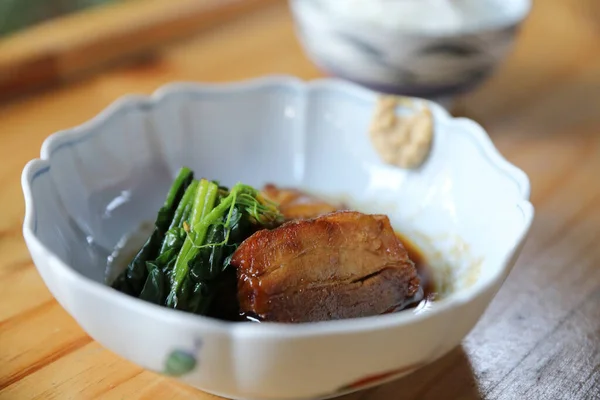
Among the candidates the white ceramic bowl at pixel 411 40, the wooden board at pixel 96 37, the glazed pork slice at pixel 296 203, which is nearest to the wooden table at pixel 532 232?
the wooden board at pixel 96 37

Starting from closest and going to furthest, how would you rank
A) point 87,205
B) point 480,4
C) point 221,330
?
point 221,330 < point 87,205 < point 480,4

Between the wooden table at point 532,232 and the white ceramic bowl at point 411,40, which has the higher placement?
the white ceramic bowl at point 411,40

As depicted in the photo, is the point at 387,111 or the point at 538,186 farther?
the point at 538,186

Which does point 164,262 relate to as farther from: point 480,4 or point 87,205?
point 480,4

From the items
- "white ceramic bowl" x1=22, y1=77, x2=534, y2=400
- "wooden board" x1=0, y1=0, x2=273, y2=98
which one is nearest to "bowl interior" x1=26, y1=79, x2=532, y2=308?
"white ceramic bowl" x1=22, y1=77, x2=534, y2=400

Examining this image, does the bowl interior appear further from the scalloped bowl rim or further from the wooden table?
the wooden table

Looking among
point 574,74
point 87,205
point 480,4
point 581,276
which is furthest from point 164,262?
point 574,74

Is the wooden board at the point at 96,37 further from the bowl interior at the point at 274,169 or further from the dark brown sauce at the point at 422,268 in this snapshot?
the dark brown sauce at the point at 422,268
